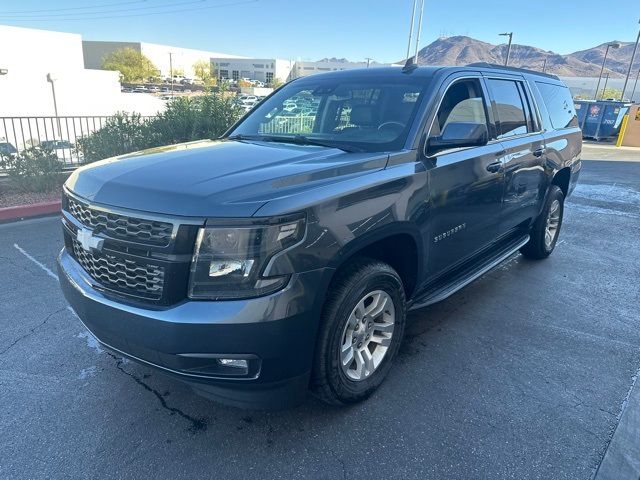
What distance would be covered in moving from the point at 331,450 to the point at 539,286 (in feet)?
10.7

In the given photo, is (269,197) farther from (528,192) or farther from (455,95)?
(528,192)

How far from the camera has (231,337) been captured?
2064mm

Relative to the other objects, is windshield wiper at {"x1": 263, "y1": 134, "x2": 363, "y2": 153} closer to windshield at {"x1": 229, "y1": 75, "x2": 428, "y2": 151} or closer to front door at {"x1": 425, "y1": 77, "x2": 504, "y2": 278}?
windshield at {"x1": 229, "y1": 75, "x2": 428, "y2": 151}

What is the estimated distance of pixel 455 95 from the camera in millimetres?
3455

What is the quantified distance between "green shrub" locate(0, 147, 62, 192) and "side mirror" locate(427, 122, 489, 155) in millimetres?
7345

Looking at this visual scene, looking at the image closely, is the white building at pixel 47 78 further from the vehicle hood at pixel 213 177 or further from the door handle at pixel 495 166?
the door handle at pixel 495 166

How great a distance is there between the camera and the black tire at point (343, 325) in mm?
2393

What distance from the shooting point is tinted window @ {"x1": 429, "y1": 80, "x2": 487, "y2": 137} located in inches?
128

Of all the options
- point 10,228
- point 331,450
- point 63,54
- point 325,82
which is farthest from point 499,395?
point 63,54

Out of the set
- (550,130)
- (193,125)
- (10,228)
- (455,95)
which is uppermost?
(455,95)

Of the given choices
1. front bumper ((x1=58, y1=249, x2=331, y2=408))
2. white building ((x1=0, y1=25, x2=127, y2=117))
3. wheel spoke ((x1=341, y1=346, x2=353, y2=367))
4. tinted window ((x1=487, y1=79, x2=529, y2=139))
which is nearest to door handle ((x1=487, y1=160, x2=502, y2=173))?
tinted window ((x1=487, y1=79, x2=529, y2=139))

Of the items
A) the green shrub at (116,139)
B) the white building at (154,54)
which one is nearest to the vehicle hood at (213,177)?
the green shrub at (116,139)

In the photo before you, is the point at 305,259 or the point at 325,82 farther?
the point at 325,82

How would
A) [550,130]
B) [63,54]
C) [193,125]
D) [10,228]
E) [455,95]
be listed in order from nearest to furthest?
[455,95]
[550,130]
[10,228]
[193,125]
[63,54]
